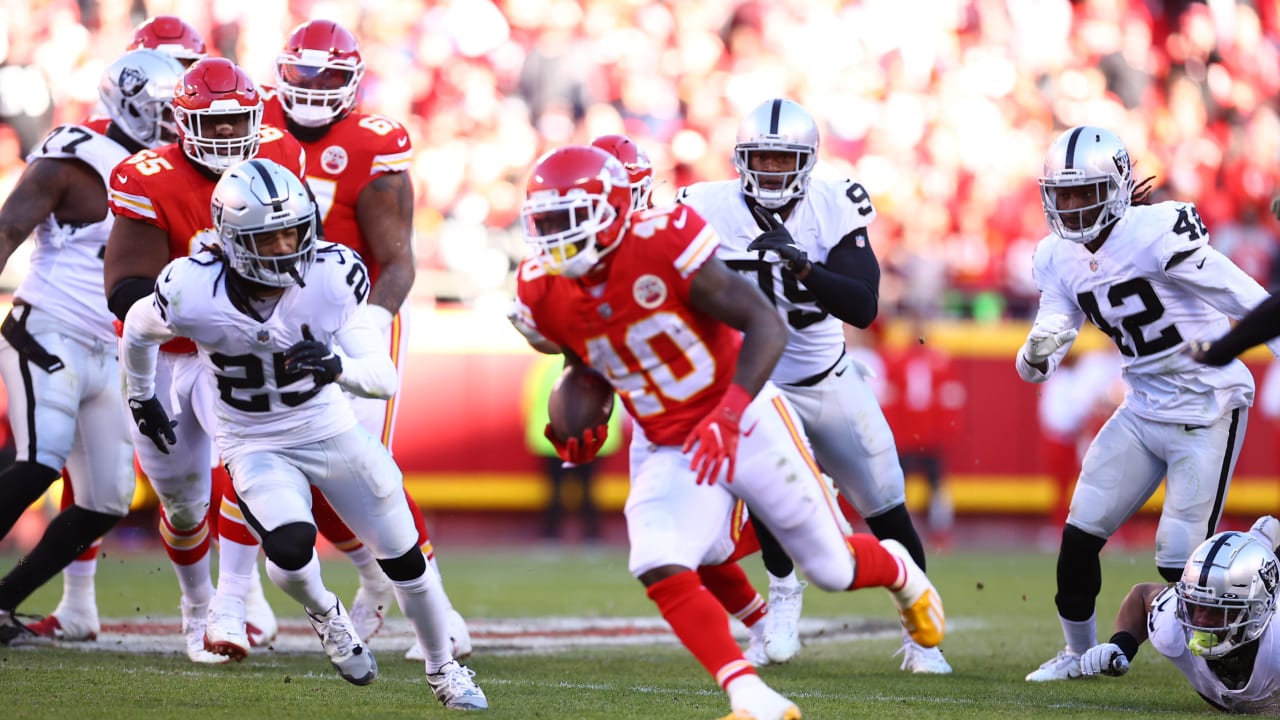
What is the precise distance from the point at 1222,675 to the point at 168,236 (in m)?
3.69

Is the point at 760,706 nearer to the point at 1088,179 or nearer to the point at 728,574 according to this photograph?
the point at 728,574

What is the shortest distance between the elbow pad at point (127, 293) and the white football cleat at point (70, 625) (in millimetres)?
1512

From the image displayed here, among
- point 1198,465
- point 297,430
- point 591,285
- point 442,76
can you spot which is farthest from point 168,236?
point 442,76

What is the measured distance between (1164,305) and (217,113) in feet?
10.6

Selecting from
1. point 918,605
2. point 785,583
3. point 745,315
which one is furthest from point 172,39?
point 918,605

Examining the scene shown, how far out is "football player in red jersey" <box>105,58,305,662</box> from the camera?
5.41 metres

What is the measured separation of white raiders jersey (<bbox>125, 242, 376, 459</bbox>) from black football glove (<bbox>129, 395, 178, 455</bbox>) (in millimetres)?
300

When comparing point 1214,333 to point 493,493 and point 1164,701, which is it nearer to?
point 1164,701

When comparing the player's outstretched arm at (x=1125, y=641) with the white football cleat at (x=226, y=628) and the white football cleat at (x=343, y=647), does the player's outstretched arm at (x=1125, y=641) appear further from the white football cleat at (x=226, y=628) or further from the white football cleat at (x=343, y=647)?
the white football cleat at (x=226, y=628)

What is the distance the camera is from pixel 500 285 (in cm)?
1169

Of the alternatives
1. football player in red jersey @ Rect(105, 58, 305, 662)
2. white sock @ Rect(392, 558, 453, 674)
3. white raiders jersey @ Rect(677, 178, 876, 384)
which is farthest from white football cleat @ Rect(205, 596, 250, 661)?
white raiders jersey @ Rect(677, 178, 876, 384)

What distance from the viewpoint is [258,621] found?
6.32 meters

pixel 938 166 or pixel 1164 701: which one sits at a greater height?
pixel 938 166

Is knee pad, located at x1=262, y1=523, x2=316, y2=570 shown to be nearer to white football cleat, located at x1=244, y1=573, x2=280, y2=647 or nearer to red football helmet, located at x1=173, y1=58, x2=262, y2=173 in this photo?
red football helmet, located at x1=173, y1=58, x2=262, y2=173
